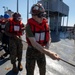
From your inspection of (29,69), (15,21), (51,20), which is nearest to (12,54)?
(15,21)

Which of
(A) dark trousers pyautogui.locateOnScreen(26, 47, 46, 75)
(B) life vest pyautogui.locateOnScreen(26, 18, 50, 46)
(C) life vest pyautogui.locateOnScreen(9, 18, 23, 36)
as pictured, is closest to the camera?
(B) life vest pyautogui.locateOnScreen(26, 18, 50, 46)

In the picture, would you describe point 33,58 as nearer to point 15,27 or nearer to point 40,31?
point 40,31

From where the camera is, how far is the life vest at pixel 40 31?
358cm

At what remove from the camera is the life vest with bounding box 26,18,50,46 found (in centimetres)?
358

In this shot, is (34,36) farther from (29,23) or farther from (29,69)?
(29,69)

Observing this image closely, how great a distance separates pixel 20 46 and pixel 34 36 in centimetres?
247

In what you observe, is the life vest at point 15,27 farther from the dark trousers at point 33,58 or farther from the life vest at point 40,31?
the life vest at point 40,31

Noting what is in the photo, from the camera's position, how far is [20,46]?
5.98 meters

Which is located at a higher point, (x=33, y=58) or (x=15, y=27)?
(x=15, y=27)

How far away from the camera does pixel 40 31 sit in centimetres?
368

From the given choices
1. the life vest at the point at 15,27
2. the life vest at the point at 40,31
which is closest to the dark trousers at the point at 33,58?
the life vest at the point at 40,31

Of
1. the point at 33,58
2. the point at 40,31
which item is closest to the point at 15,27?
the point at 33,58

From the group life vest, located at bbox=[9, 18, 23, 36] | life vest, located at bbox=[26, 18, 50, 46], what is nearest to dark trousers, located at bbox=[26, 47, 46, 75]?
life vest, located at bbox=[26, 18, 50, 46]

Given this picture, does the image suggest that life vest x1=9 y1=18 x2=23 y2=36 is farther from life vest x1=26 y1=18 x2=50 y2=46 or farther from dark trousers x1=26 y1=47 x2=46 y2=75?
life vest x1=26 y1=18 x2=50 y2=46
